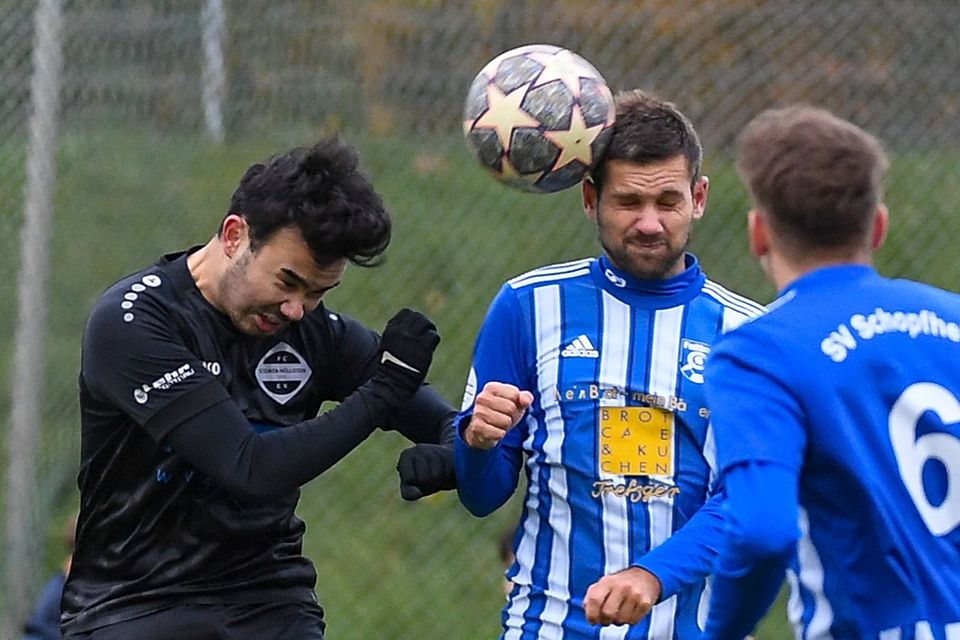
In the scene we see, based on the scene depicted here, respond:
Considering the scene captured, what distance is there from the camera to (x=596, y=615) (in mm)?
3654

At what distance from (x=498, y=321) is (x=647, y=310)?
1.22 feet

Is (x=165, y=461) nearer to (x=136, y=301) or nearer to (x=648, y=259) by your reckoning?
(x=136, y=301)

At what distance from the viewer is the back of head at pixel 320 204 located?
4.20m

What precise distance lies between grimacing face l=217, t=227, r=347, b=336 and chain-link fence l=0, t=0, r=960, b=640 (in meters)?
3.03

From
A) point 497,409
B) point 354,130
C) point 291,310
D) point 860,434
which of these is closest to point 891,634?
point 860,434

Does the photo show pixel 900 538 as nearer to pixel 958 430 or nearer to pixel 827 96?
pixel 958 430

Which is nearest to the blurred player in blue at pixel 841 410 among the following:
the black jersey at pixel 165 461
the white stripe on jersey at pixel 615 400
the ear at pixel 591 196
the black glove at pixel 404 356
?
the white stripe on jersey at pixel 615 400

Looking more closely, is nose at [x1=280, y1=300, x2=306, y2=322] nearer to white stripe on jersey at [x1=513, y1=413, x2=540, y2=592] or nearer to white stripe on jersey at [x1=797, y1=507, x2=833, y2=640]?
white stripe on jersey at [x1=513, y1=413, x2=540, y2=592]

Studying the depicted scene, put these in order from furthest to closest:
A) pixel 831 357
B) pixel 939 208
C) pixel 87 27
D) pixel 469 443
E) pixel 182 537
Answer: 1. pixel 939 208
2. pixel 87 27
3. pixel 182 537
4. pixel 469 443
5. pixel 831 357

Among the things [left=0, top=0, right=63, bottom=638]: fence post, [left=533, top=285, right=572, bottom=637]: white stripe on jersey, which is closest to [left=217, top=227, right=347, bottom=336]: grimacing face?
[left=533, top=285, right=572, bottom=637]: white stripe on jersey

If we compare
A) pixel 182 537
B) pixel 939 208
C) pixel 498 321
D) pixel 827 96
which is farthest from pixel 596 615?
pixel 939 208

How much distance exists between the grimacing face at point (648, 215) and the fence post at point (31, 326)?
11.9ft

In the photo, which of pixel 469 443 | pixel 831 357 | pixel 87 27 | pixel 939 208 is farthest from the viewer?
pixel 939 208

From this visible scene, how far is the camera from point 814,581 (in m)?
3.14
